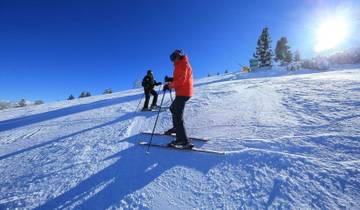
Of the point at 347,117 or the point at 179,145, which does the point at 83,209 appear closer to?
the point at 179,145

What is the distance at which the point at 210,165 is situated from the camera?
4531 mm

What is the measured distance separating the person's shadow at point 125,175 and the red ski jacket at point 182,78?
143cm

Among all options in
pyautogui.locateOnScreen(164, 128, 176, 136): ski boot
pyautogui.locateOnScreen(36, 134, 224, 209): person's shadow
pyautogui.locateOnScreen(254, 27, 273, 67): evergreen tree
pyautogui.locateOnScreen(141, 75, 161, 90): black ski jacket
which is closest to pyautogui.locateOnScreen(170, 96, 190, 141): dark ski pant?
pyautogui.locateOnScreen(36, 134, 224, 209): person's shadow

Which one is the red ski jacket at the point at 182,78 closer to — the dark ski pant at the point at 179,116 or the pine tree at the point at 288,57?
the dark ski pant at the point at 179,116

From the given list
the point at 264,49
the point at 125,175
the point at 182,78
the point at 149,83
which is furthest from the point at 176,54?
the point at 264,49

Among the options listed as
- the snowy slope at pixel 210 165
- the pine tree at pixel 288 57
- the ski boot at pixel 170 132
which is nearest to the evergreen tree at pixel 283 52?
the pine tree at pixel 288 57

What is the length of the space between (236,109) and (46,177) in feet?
19.8

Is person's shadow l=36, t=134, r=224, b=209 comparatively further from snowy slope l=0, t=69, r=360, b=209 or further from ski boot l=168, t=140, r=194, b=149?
ski boot l=168, t=140, r=194, b=149

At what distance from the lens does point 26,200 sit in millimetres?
3967

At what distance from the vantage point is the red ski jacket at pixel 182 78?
5.36 metres

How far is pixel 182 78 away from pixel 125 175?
Answer: 8.09ft

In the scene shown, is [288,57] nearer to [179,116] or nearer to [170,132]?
[170,132]

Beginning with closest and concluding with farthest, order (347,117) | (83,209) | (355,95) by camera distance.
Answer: (83,209), (347,117), (355,95)

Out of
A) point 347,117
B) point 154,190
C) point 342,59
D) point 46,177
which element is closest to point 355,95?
point 347,117
